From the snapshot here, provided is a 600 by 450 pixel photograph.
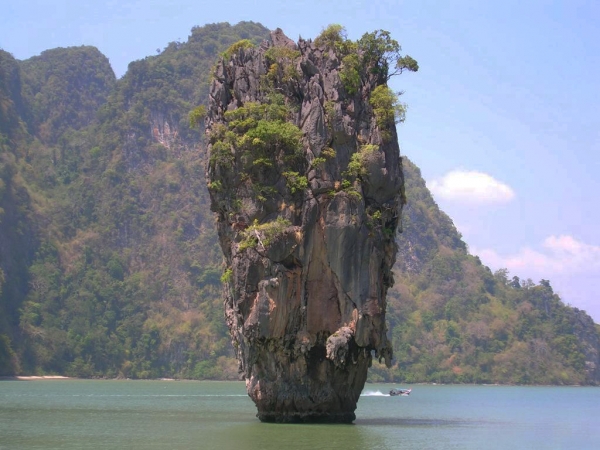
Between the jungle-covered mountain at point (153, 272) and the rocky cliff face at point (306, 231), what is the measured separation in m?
63.1

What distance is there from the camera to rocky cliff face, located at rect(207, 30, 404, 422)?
2994 cm

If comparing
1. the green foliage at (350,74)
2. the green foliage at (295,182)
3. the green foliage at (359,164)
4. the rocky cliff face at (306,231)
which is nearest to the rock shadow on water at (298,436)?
the rocky cliff face at (306,231)

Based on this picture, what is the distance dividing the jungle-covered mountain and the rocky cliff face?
6305cm

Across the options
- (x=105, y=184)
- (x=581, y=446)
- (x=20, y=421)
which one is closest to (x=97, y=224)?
(x=105, y=184)

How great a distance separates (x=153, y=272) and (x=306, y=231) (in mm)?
89457

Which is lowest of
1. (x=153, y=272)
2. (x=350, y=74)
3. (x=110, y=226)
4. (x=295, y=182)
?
(x=153, y=272)

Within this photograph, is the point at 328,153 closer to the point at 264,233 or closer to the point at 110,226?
the point at 264,233

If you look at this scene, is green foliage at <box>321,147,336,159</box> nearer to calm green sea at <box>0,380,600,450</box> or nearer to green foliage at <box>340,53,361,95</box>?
green foliage at <box>340,53,361,95</box>

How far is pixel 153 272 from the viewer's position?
386 ft

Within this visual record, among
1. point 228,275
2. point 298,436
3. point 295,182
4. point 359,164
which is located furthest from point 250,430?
point 359,164

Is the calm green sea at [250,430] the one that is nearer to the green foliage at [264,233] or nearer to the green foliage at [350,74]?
the green foliage at [264,233]

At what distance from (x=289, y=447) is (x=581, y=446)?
31.3ft

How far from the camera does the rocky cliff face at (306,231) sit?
29938 mm

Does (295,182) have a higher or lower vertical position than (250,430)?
higher
